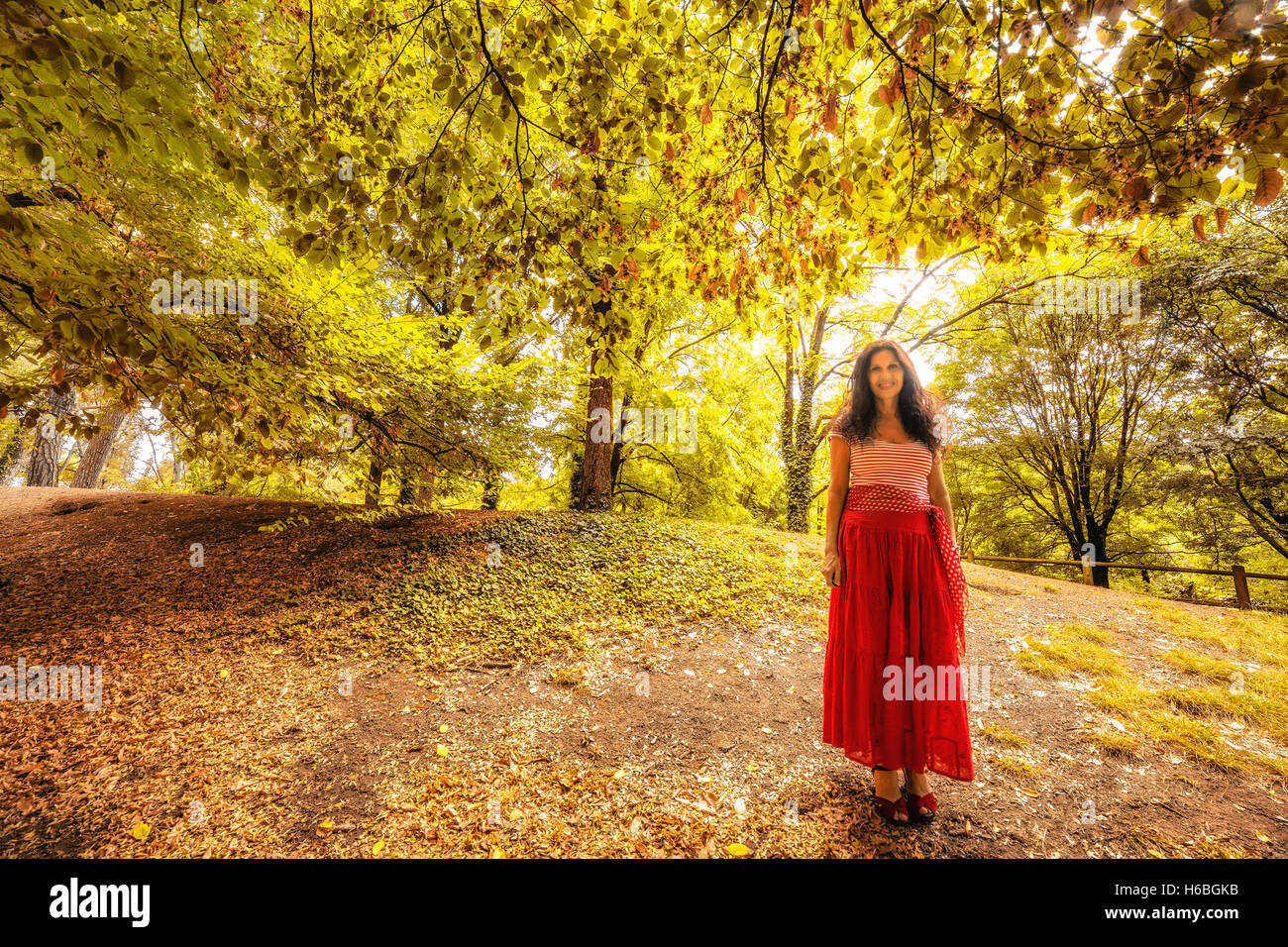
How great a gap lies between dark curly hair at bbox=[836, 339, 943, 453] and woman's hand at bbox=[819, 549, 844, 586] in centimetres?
78

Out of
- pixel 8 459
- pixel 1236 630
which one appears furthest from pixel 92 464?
pixel 1236 630

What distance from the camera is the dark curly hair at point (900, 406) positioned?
278cm

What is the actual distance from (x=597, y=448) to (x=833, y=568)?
7301 mm

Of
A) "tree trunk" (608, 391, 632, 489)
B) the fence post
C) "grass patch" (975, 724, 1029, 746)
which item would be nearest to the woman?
"grass patch" (975, 724, 1029, 746)

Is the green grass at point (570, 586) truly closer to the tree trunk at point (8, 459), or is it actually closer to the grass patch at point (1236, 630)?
the grass patch at point (1236, 630)

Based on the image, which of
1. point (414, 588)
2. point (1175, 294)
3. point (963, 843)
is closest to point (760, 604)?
point (963, 843)

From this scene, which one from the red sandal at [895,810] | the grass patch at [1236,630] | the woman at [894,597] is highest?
the woman at [894,597]

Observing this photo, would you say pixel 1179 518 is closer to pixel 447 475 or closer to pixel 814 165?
pixel 814 165

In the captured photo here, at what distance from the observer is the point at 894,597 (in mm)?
2570

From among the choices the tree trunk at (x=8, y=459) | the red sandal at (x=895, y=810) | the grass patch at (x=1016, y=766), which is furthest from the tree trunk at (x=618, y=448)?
the tree trunk at (x=8, y=459)

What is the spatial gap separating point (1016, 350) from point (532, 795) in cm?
1706

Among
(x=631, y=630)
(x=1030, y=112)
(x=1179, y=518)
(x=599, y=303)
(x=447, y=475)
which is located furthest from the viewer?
(x=1179, y=518)

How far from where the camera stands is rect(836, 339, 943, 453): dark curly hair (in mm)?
2777

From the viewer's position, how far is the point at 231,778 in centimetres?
312
